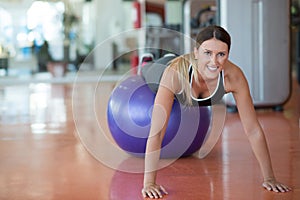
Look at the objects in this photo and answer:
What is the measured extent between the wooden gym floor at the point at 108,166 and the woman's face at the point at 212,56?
46 centimetres

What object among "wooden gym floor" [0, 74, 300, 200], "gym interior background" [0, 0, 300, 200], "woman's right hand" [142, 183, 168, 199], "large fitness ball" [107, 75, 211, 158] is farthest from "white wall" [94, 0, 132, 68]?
"woman's right hand" [142, 183, 168, 199]

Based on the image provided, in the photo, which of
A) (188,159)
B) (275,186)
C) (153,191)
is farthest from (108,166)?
(275,186)

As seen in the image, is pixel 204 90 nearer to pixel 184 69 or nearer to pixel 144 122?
pixel 184 69

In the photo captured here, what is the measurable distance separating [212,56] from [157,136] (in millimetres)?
354

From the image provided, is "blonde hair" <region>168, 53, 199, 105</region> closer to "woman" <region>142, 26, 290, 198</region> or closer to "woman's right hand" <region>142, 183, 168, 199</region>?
"woman" <region>142, 26, 290, 198</region>

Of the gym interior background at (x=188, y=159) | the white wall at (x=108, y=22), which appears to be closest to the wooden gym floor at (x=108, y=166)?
the gym interior background at (x=188, y=159)

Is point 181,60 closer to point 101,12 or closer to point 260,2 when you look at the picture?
point 260,2

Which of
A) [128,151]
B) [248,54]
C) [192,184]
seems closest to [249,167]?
[192,184]

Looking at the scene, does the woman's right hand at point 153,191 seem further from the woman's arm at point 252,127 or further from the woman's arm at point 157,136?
the woman's arm at point 252,127

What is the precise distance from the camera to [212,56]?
5.30 ft

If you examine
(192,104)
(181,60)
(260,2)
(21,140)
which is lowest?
(21,140)

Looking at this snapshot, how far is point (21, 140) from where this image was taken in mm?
2893

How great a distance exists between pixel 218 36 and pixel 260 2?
236 centimetres

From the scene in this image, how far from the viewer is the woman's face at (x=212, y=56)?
1608 millimetres
